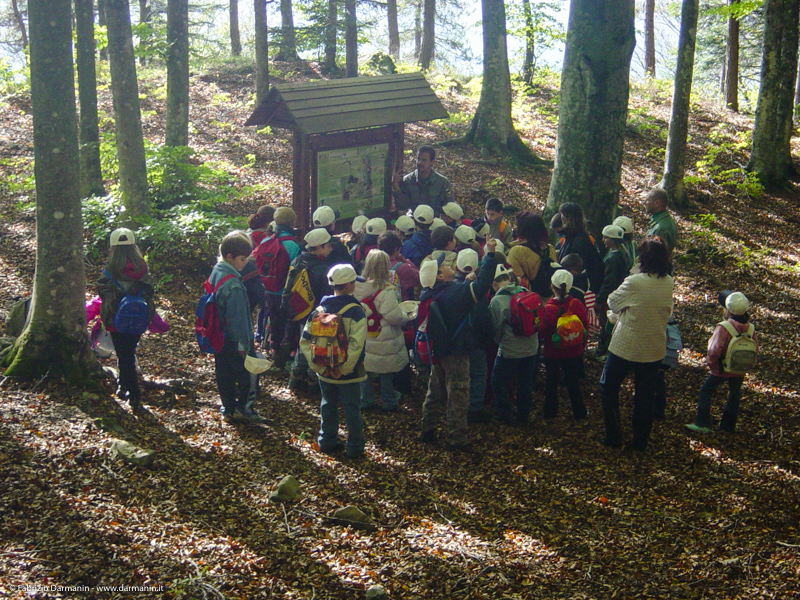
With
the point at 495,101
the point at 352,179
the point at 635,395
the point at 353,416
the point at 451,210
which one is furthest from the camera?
the point at 495,101

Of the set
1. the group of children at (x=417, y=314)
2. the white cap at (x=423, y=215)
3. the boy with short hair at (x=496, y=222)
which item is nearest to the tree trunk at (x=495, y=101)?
the boy with short hair at (x=496, y=222)

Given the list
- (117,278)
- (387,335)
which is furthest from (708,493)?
(117,278)

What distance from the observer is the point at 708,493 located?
5.60m

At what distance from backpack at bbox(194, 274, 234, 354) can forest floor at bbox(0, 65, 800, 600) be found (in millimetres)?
858

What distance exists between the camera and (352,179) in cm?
968

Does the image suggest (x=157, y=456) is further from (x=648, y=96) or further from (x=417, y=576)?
(x=648, y=96)

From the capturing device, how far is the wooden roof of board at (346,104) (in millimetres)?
8812

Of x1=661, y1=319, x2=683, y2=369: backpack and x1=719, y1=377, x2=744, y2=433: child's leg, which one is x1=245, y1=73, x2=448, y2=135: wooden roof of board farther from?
x1=719, y1=377, x2=744, y2=433: child's leg

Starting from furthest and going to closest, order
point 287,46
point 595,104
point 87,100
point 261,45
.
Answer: point 287,46
point 261,45
point 87,100
point 595,104

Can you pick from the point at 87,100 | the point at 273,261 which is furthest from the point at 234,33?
the point at 273,261

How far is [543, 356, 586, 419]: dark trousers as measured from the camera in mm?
6637

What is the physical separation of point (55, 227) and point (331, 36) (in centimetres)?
1625

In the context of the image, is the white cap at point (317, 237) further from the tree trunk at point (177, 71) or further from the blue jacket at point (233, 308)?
the tree trunk at point (177, 71)

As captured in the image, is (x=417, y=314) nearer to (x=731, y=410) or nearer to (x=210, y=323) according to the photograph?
(x=210, y=323)
